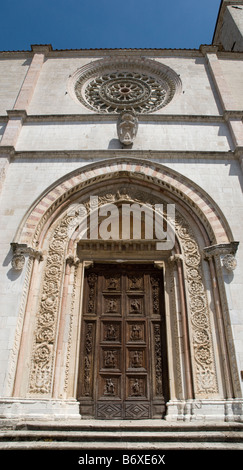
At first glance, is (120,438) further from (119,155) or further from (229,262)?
(119,155)

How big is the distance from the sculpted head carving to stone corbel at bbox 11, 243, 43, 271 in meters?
3.88

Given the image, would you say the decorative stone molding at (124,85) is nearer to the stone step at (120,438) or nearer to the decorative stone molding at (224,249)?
the decorative stone molding at (224,249)

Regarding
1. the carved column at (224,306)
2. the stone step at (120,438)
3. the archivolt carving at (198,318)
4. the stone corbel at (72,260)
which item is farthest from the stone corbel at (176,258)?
the stone step at (120,438)

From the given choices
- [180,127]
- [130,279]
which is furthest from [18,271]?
[180,127]

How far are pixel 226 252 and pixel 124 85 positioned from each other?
8301mm

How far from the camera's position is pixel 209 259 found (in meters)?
6.73

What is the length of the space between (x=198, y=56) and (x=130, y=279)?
9.48 meters

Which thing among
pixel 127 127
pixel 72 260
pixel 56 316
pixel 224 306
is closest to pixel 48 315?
pixel 56 316

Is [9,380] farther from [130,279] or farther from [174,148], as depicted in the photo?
[174,148]

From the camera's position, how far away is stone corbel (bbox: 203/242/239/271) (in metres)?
6.36

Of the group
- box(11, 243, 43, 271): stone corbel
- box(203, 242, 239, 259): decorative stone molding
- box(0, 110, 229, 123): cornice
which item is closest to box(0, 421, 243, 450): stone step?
box(11, 243, 43, 271): stone corbel

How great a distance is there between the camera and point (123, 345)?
659 cm

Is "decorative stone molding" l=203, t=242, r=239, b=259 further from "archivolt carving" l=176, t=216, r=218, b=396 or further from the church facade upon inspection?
"archivolt carving" l=176, t=216, r=218, b=396

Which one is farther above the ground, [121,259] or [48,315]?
[121,259]
